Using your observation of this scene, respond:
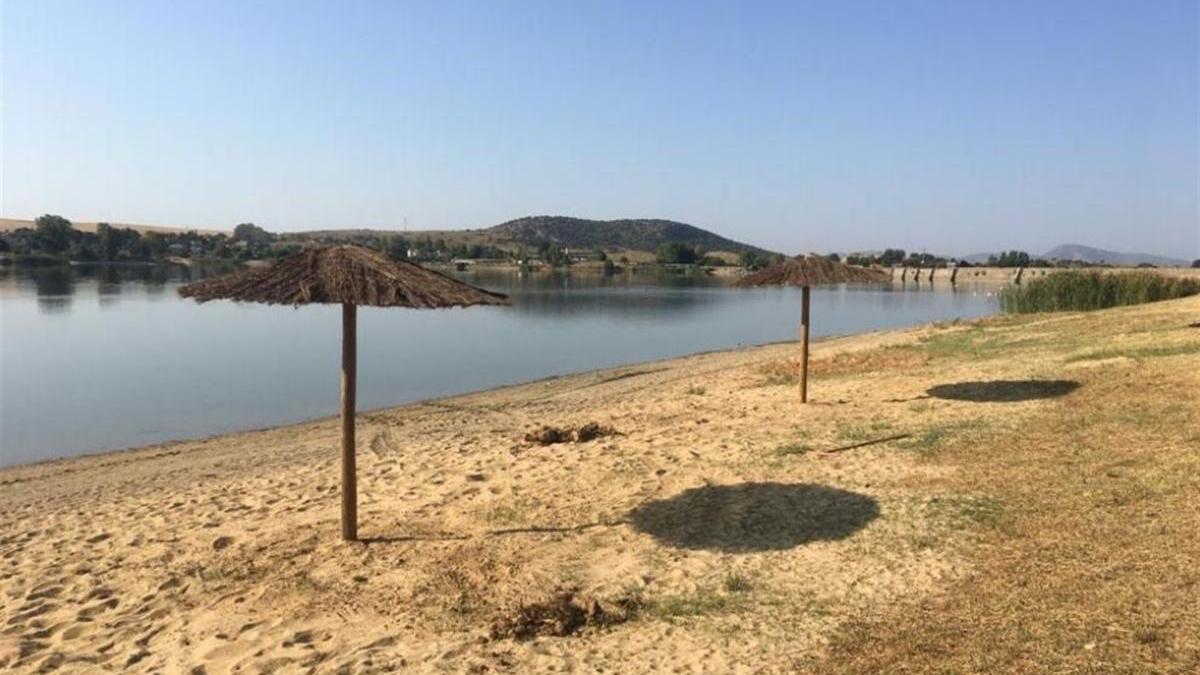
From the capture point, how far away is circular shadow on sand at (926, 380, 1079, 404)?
11.1m

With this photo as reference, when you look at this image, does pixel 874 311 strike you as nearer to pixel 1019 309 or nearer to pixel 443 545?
pixel 1019 309

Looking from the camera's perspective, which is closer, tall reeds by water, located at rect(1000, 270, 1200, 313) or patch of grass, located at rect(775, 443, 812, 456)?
patch of grass, located at rect(775, 443, 812, 456)

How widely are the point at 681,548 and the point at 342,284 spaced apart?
3.27 m

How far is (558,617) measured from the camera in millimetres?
5289

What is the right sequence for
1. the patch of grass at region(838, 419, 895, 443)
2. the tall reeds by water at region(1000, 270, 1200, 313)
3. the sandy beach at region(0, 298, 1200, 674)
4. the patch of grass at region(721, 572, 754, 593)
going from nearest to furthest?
the sandy beach at region(0, 298, 1200, 674)
the patch of grass at region(721, 572, 754, 593)
the patch of grass at region(838, 419, 895, 443)
the tall reeds by water at region(1000, 270, 1200, 313)

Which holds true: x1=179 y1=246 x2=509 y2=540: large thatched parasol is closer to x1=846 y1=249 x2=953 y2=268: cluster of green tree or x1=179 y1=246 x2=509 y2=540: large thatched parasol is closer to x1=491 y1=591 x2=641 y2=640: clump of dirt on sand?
x1=491 y1=591 x2=641 y2=640: clump of dirt on sand

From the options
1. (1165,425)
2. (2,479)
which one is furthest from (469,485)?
(2,479)

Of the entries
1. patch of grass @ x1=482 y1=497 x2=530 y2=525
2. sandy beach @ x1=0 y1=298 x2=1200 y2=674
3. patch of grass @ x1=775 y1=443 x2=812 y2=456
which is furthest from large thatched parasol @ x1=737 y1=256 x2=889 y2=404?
patch of grass @ x1=482 y1=497 x2=530 y2=525

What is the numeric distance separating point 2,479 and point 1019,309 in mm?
30066

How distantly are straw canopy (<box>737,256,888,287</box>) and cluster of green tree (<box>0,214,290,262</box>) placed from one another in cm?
11503

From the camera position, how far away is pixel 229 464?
12.1 m

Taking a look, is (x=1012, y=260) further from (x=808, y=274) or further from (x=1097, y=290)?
(x=808, y=274)

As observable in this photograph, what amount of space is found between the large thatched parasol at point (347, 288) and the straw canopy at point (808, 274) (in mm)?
5869

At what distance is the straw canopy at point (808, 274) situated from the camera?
11.8 meters
